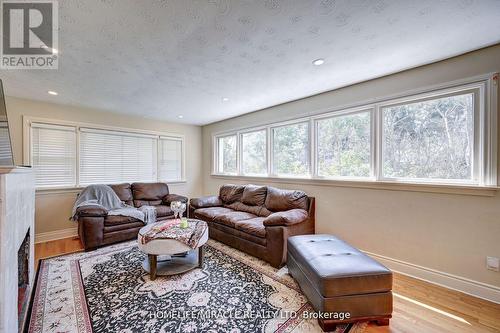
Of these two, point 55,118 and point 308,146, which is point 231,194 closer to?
point 308,146

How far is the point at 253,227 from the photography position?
2.84 m

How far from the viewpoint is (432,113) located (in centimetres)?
235

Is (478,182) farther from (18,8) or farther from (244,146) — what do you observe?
(18,8)

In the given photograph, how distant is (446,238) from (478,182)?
650mm

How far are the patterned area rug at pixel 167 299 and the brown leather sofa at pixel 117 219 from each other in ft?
1.42

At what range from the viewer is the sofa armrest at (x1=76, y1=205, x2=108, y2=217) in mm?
3082

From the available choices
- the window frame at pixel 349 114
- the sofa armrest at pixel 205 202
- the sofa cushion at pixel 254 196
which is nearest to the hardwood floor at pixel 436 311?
the window frame at pixel 349 114

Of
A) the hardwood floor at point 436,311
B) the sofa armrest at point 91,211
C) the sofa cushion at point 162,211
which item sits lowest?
the hardwood floor at point 436,311

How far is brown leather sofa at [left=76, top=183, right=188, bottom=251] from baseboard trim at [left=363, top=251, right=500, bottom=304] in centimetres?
371

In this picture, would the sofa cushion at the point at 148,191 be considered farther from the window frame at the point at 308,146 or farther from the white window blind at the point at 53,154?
the window frame at the point at 308,146

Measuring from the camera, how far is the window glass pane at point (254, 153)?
4.29 m

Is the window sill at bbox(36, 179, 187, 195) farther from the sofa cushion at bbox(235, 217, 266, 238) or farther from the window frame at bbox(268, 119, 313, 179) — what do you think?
the window frame at bbox(268, 119, 313, 179)

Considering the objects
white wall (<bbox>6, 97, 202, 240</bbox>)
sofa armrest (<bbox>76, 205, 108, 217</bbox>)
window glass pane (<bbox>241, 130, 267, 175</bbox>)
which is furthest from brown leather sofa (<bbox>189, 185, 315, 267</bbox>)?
white wall (<bbox>6, 97, 202, 240</bbox>)

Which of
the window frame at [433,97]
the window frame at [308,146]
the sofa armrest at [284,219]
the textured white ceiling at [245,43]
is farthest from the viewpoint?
the window frame at [308,146]
